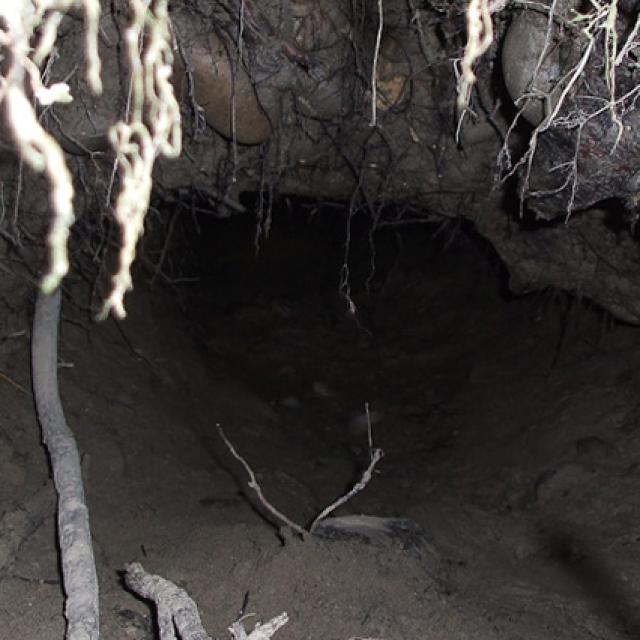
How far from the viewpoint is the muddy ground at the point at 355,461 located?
105 inches

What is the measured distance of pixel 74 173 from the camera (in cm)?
382

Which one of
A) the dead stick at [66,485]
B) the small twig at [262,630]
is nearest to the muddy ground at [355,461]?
the dead stick at [66,485]

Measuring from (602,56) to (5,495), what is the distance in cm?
300

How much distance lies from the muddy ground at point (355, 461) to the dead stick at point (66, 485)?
0.36 ft

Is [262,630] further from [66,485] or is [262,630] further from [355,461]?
[355,461]

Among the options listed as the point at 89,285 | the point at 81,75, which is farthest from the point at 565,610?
the point at 89,285

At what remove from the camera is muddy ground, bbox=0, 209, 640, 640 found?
2.67 metres

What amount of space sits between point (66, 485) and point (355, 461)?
7.53ft

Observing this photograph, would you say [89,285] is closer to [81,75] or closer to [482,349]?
[81,75]

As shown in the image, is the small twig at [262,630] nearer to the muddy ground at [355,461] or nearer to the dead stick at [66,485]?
the muddy ground at [355,461]

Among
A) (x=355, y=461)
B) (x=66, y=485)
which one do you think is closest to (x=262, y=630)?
(x=66, y=485)

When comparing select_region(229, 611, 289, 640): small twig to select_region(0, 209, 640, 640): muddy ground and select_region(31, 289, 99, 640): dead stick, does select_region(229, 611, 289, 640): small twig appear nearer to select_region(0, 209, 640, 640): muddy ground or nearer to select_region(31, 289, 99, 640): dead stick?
select_region(0, 209, 640, 640): muddy ground

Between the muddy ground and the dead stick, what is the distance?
0.11m

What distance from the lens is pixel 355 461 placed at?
494 centimetres
